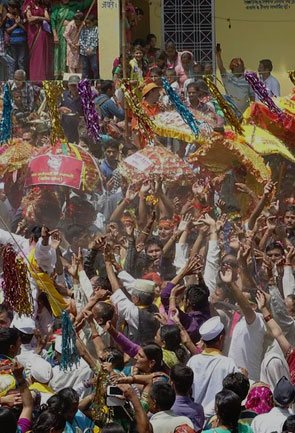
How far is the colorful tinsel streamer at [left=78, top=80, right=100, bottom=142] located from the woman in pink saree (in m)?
5.12

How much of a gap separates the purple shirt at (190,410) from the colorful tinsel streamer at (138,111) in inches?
208

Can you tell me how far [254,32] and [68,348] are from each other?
11.3 meters

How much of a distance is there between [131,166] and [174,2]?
707 cm

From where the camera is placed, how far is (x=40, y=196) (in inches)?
632

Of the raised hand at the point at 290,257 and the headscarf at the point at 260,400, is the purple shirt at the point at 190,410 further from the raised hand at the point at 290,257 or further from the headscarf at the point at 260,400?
the raised hand at the point at 290,257

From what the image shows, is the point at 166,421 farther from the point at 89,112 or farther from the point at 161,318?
the point at 89,112

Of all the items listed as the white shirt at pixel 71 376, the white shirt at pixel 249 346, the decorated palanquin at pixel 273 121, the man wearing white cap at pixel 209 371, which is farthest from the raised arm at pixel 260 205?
the white shirt at pixel 71 376

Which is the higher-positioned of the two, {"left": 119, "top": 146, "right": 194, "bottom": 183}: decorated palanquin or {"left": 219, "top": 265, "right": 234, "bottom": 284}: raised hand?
{"left": 119, "top": 146, "right": 194, "bottom": 183}: decorated palanquin

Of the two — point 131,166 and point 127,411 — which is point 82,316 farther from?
point 131,166

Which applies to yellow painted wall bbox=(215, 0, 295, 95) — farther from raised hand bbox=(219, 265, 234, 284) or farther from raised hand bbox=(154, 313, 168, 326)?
raised hand bbox=(154, 313, 168, 326)

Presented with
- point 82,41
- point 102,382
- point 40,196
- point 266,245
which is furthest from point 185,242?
point 82,41

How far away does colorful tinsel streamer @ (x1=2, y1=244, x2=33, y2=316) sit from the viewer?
44.1 ft

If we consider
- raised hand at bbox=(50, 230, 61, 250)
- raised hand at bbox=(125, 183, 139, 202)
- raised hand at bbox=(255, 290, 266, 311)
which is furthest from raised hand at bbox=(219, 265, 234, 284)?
raised hand at bbox=(125, 183, 139, 202)

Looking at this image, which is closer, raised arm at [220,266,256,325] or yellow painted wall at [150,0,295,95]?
raised arm at [220,266,256,325]
